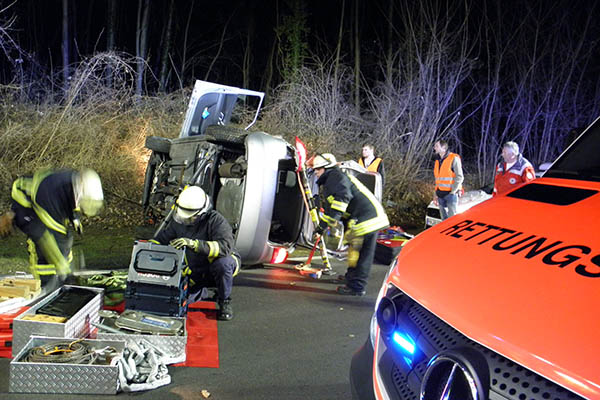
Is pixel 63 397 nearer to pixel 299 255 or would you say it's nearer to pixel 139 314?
pixel 139 314

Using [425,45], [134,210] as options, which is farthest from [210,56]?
[134,210]

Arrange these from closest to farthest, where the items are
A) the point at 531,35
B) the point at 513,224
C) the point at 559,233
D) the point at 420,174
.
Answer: the point at 559,233
the point at 513,224
the point at 420,174
the point at 531,35

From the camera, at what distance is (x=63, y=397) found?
3117 mm

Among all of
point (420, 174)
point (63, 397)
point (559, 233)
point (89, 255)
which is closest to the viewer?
point (559, 233)

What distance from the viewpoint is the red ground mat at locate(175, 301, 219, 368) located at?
12.5 ft

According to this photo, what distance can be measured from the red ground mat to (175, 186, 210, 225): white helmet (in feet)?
2.96

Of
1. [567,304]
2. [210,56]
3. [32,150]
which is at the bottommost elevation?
[32,150]

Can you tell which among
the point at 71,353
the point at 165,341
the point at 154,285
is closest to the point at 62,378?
the point at 71,353

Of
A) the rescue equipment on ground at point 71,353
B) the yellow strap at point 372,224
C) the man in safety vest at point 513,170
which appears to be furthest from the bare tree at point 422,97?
the rescue equipment on ground at point 71,353

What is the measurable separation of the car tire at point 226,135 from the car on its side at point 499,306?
160 inches

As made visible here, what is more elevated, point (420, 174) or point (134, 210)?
point (420, 174)

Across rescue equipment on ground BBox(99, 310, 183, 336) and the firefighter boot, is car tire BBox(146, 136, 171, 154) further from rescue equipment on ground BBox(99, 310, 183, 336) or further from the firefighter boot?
rescue equipment on ground BBox(99, 310, 183, 336)

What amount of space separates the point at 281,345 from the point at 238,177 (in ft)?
8.01

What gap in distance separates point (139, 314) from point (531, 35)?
1503 cm
